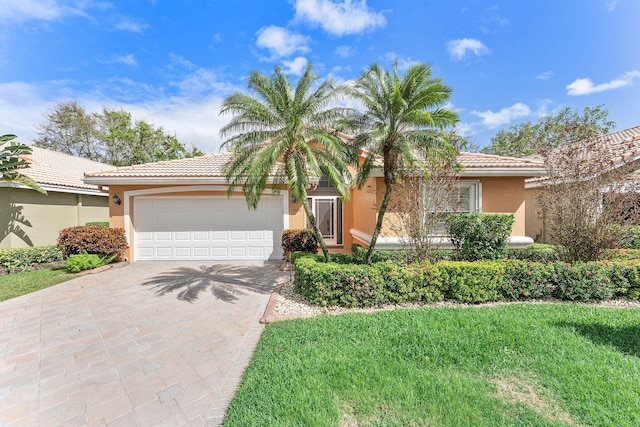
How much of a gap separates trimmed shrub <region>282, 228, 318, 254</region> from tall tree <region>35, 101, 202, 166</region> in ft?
75.9

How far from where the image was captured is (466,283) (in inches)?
249

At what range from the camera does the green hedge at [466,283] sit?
616cm

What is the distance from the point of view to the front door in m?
14.5

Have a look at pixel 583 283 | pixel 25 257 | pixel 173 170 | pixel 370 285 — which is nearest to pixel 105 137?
pixel 25 257

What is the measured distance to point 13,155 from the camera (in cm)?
1063

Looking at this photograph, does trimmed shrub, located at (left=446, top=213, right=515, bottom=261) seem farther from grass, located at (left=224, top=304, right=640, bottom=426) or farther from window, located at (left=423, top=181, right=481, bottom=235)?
grass, located at (left=224, top=304, right=640, bottom=426)

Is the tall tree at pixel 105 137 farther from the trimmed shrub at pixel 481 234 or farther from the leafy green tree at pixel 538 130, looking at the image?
the leafy green tree at pixel 538 130

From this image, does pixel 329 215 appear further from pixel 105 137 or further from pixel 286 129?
pixel 105 137

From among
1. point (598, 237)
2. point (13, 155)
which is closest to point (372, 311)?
point (598, 237)

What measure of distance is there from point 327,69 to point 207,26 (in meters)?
6.34

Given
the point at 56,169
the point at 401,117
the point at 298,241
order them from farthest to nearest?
the point at 56,169, the point at 298,241, the point at 401,117

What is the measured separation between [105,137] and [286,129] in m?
29.6

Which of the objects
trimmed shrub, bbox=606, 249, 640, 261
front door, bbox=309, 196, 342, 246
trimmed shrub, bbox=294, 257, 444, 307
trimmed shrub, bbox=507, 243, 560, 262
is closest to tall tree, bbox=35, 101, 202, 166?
front door, bbox=309, 196, 342, 246

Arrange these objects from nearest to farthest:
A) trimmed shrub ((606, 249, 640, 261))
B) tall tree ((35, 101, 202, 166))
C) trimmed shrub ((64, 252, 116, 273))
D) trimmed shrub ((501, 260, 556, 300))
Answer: trimmed shrub ((501, 260, 556, 300)) < trimmed shrub ((606, 249, 640, 261)) < trimmed shrub ((64, 252, 116, 273)) < tall tree ((35, 101, 202, 166))
